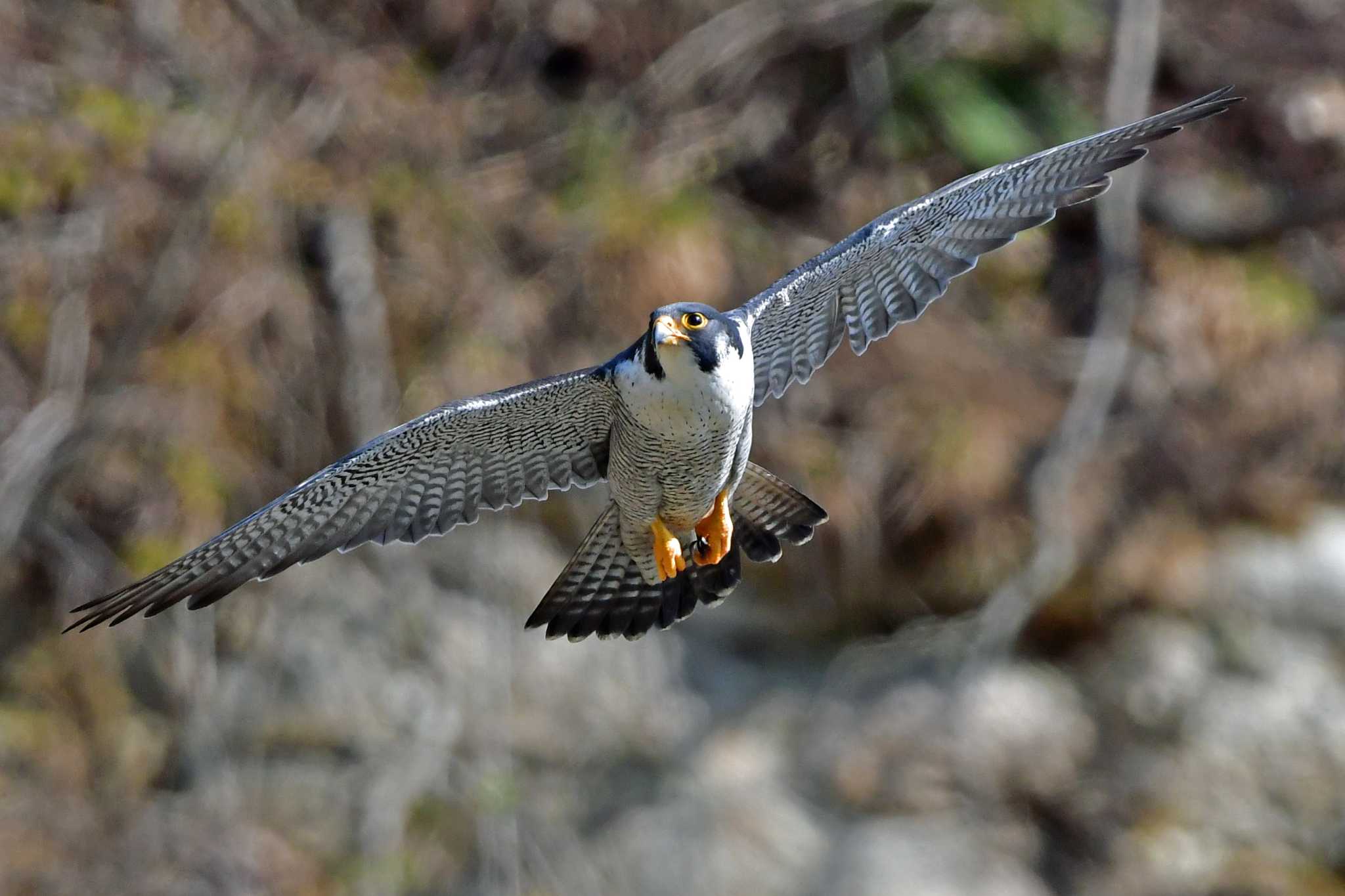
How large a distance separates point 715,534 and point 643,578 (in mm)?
287

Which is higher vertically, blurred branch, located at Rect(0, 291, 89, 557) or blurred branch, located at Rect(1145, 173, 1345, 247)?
blurred branch, located at Rect(1145, 173, 1345, 247)

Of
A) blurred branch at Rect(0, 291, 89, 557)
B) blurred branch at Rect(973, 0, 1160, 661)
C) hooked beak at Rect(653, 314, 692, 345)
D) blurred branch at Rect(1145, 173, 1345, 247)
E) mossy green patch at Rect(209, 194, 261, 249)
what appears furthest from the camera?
blurred branch at Rect(1145, 173, 1345, 247)

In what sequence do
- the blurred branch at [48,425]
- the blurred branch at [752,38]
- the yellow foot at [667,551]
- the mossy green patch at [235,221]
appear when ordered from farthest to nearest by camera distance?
the blurred branch at [752,38]
the mossy green patch at [235,221]
the blurred branch at [48,425]
the yellow foot at [667,551]

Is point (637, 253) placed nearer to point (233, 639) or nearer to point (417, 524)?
point (233, 639)

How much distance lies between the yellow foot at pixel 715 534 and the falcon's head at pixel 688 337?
65 centimetres

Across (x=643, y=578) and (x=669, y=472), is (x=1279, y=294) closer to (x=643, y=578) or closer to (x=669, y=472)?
(x=643, y=578)

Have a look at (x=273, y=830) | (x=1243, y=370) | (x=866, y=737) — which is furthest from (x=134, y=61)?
(x=1243, y=370)

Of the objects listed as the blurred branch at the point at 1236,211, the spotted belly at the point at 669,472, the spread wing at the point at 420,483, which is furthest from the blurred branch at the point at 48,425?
the blurred branch at the point at 1236,211

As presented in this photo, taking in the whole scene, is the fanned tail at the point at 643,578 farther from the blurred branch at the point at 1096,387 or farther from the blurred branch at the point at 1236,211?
the blurred branch at the point at 1236,211

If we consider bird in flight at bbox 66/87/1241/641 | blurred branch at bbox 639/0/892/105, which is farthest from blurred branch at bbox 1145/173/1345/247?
bird in flight at bbox 66/87/1241/641

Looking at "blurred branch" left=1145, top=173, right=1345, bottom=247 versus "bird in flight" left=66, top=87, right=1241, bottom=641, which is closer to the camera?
"bird in flight" left=66, top=87, right=1241, bottom=641

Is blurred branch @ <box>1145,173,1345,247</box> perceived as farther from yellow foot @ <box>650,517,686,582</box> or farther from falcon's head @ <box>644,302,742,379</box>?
falcon's head @ <box>644,302,742,379</box>

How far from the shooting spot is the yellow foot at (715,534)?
4586mm

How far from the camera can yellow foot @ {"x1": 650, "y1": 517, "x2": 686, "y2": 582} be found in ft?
Result: 14.9
